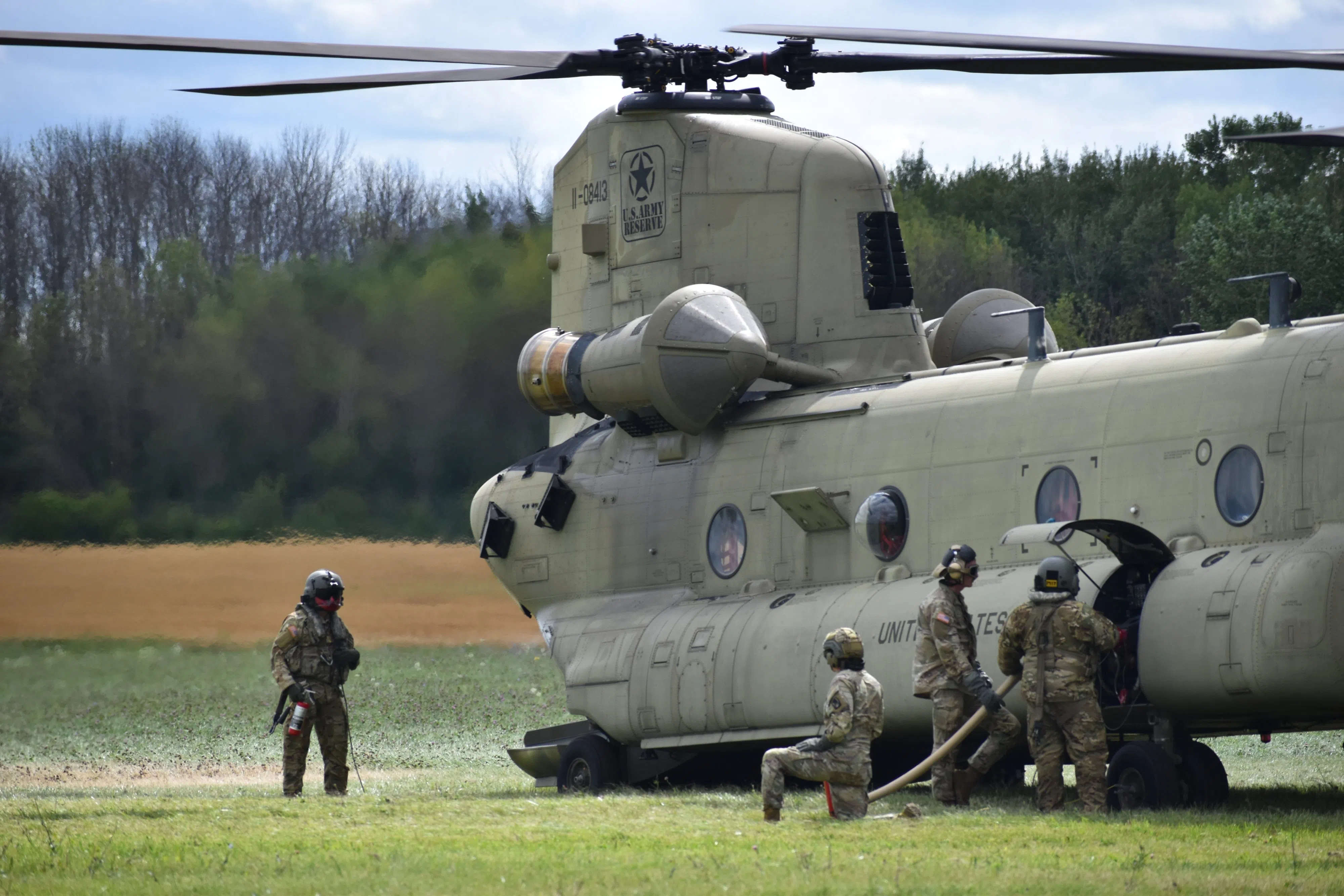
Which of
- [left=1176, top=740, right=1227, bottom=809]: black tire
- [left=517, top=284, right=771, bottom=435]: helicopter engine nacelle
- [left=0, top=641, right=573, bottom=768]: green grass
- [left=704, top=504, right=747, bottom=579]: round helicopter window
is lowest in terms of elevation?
[left=0, top=641, right=573, bottom=768]: green grass

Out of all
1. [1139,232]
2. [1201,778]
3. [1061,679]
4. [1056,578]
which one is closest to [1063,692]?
[1061,679]

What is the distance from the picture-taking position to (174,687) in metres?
25.7

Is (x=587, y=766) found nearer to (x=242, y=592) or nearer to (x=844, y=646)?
(x=844, y=646)

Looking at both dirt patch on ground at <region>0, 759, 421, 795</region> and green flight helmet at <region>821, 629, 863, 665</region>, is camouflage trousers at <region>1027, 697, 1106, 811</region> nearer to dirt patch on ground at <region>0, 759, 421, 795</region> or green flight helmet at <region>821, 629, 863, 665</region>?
green flight helmet at <region>821, 629, 863, 665</region>

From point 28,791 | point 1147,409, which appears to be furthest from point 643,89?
point 28,791

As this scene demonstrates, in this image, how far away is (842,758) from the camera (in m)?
13.2

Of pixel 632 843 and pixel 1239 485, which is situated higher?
pixel 1239 485

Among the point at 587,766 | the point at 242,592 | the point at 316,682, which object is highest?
the point at 242,592

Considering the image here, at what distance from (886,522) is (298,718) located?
18.0ft

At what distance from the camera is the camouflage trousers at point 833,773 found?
13.2 m

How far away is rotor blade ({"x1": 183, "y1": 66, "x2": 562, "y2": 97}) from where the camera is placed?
1598 cm

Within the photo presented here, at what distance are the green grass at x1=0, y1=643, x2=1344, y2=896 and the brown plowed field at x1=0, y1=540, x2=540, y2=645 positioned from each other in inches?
180

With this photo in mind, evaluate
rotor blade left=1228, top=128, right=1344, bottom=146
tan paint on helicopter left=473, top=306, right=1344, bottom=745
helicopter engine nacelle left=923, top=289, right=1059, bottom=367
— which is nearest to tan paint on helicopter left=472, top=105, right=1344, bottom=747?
tan paint on helicopter left=473, top=306, right=1344, bottom=745

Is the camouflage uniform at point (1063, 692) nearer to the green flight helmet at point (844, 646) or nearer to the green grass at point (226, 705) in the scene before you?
the green flight helmet at point (844, 646)
